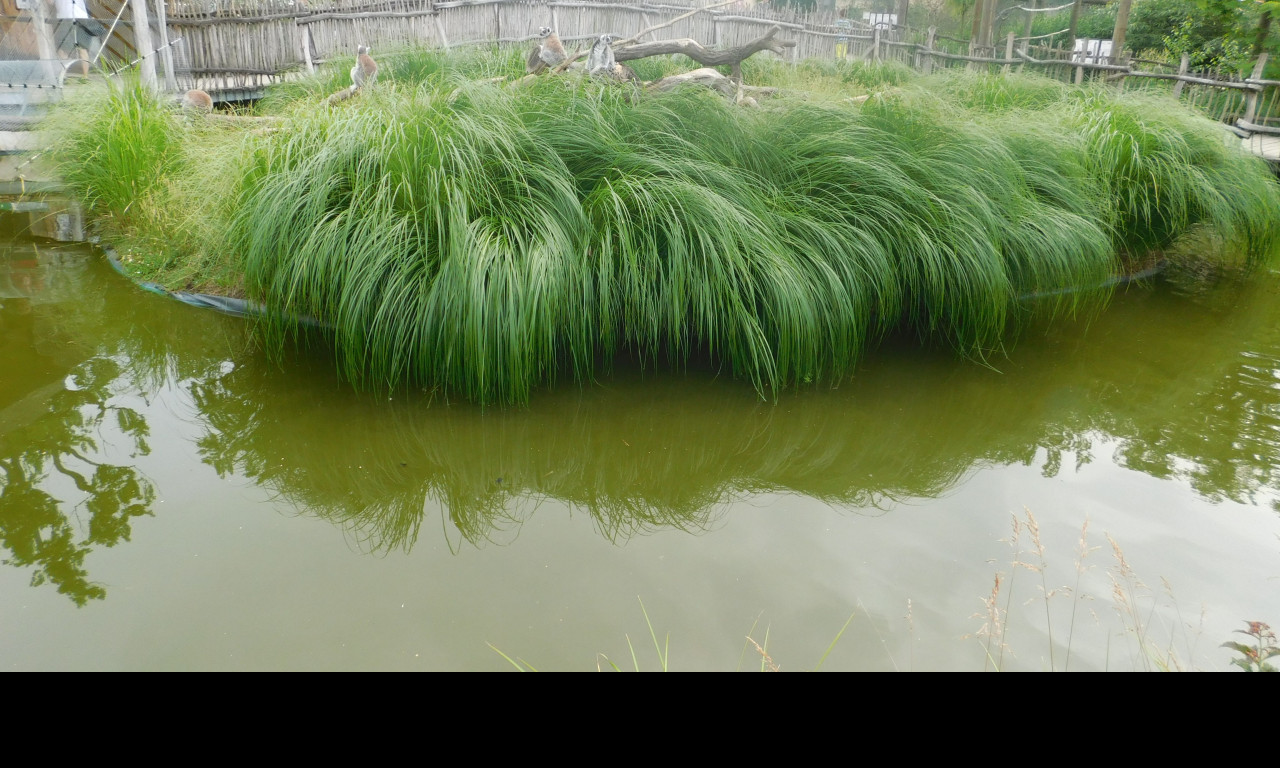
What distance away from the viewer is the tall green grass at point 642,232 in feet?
10.0

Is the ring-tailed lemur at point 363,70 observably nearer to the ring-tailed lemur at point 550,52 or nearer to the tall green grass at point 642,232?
the ring-tailed lemur at point 550,52

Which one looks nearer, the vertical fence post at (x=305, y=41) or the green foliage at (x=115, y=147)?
the green foliage at (x=115, y=147)

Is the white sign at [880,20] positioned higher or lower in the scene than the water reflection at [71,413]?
higher

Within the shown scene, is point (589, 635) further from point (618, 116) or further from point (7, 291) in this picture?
point (7, 291)

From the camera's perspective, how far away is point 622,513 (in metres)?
2.55

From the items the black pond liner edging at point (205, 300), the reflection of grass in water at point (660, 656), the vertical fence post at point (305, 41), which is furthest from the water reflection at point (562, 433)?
the vertical fence post at point (305, 41)

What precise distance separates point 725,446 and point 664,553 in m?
0.73

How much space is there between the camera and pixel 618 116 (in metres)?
3.90

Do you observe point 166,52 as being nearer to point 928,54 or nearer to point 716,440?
point 716,440

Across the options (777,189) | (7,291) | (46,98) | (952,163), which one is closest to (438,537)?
(777,189)

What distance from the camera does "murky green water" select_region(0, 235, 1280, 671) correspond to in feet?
6.56

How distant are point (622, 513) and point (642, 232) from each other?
1.21 meters

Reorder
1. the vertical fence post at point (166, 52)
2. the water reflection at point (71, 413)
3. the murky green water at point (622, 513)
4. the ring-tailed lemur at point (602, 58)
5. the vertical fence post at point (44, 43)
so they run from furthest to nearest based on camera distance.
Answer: the vertical fence post at point (166, 52) < the vertical fence post at point (44, 43) < the ring-tailed lemur at point (602, 58) < the water reflection at point (71, 413) < the murky green water at point (622, 513)

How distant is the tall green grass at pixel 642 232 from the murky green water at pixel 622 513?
0.23 meters
